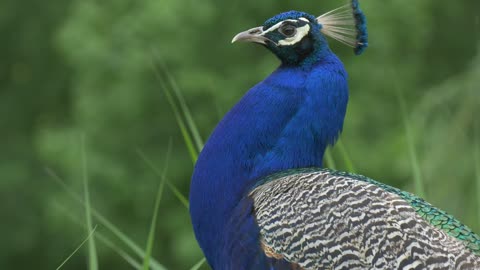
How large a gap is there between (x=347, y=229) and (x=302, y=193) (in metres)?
0.25

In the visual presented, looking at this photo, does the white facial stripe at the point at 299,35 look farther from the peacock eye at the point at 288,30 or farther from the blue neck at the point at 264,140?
the blue neck at the point at 264,140

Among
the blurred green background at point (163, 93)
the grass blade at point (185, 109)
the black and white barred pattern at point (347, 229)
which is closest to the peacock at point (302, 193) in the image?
the black and white barred pattern at point (347, 229)

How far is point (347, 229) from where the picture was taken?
3.14 meters

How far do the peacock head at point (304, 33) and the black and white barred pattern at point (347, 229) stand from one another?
550mm

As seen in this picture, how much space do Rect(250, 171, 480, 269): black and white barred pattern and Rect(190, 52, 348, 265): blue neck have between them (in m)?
0.16

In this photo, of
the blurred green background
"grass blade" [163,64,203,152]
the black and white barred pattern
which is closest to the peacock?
the black and white barred pattern

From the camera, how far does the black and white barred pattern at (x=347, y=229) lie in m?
3.02

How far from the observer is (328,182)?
3.38 metres

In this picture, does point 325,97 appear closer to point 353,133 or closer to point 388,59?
point 353,133

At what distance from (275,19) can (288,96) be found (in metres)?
0.34

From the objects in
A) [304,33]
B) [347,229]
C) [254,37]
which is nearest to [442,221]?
[347,229]

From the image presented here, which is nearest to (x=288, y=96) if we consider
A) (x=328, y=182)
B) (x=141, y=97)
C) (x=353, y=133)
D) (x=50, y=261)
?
(x=328, y=182)

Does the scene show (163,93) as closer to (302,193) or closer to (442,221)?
(302,193)

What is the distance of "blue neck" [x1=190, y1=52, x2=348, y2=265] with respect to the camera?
3590 mm
